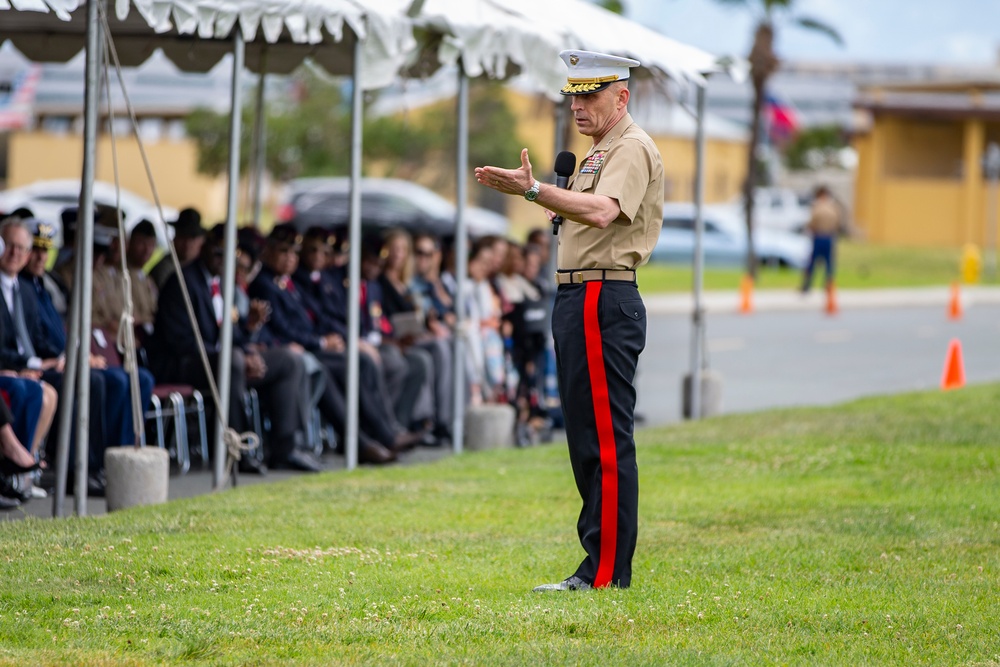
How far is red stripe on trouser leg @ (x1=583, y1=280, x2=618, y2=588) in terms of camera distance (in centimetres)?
605

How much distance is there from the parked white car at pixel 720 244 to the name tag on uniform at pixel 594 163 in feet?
102

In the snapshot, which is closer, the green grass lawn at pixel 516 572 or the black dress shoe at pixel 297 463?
the green grass lawn at pixel 516 572

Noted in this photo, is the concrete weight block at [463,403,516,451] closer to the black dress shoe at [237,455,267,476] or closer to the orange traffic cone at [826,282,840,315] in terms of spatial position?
the black dress shoe at [237,455,267,476]

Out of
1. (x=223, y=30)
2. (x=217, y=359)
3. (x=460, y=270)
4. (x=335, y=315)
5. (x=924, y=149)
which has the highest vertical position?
(x=924, y=149)

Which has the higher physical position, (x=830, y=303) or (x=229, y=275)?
(x=229, y=275)

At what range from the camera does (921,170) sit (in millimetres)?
53281

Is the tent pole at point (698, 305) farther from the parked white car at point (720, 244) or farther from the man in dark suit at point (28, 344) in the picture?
the parked white car at point (720, 244)

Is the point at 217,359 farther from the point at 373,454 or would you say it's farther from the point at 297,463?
the point at 373,454

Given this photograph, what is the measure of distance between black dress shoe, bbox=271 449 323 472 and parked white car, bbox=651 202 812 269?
26895mm

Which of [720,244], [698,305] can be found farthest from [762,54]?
[698,305]

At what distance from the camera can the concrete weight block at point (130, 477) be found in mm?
8570

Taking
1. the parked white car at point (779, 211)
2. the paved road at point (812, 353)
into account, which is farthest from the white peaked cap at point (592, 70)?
the parked white car at point (779, 211)

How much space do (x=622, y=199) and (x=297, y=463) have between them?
5.30m

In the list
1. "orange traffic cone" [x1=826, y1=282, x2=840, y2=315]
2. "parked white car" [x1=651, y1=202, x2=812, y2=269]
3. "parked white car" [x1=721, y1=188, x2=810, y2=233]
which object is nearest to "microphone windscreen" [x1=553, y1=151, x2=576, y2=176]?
"orange traffic cone" [x1=826, y1=282, x2=840, y2=315]
